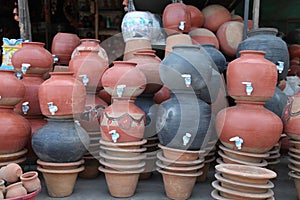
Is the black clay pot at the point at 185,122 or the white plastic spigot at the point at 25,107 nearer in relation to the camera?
the black clay pot at the point at 185,122

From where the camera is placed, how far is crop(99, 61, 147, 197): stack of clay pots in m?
2.48

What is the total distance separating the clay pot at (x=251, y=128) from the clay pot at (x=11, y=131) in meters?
1.61

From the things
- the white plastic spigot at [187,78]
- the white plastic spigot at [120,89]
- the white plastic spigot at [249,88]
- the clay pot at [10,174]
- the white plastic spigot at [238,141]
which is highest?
the white plastic spigot at [187,78]

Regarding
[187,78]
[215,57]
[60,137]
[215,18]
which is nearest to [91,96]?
[60,137]

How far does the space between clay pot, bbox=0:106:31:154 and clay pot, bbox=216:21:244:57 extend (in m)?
2.53

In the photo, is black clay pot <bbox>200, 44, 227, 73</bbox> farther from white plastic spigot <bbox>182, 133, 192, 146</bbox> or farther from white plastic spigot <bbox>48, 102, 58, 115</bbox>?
white plastic spigot <bbox>48, 102, 58, 115</bbox>

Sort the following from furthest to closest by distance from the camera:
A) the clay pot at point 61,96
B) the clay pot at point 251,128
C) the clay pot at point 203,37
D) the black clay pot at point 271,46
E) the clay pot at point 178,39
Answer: the clay pot at point 203,37 → the clay pot at point 178,39 → the black clay pot at point 271,46 → the clay pot at point 61,96 → the clay pot at point 251,128

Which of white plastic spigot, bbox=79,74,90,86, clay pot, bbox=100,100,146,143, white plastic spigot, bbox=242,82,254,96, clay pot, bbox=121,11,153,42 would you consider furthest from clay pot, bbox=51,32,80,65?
white plastic spigot, bbox=242,82,254,96

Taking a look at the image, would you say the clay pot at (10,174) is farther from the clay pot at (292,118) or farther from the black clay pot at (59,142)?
the clay pot at (292,118)

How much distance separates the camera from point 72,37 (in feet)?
11.2

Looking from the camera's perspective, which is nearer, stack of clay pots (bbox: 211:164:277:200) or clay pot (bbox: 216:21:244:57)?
stack of clay pots (bbox: 211:164:277:200)

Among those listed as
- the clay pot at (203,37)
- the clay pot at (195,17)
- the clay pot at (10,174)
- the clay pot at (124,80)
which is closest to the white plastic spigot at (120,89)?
the clay pot at (124,80)

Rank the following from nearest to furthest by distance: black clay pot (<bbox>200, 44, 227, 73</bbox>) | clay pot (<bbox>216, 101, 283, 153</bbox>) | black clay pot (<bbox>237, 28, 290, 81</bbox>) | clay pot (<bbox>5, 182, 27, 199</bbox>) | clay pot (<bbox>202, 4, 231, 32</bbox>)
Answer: clay pot (<bbox>5, 182, 27, 199</bbox>) → clay pot (<bbox>216, 101, 283, 153</bbox>) → black clay pot (<bbox>237, 28, 290, 81</bbox>) → black clay pot (<bbox>200, 44, 227, 73</bbox>) → clay pot (<bbox>202, 4, 231, 32</bbox>)

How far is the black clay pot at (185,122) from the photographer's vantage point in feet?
7.79
